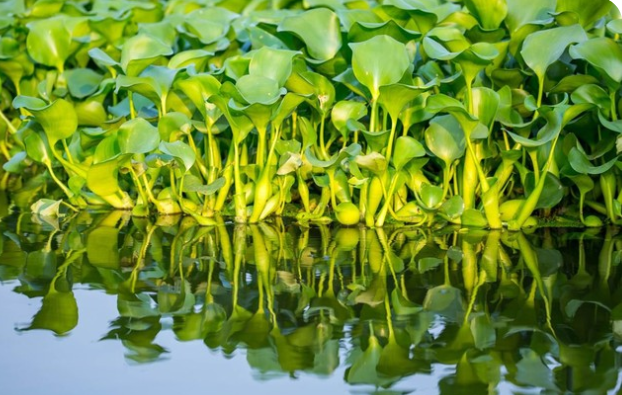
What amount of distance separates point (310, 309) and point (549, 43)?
1.23 m

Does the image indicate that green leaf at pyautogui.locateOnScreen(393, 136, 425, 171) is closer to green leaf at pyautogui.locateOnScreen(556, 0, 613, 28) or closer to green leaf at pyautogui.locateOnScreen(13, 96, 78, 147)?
green leaf at pyautogui.locateOnScreen(556, 0, 613, 28)

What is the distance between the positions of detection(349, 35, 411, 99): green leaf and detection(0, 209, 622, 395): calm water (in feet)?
1.67

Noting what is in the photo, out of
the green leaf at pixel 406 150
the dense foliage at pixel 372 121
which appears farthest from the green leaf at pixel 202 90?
the green leaf at pixel 406 150

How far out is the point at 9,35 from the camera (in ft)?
13.5

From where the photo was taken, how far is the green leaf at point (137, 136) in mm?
3033

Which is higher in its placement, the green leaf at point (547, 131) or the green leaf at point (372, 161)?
the green leaf at point (547, 131)

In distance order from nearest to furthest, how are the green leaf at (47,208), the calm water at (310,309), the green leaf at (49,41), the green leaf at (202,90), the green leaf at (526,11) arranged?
the calm water at (310,309) → the green leaf at (202,90) → the green leaf at (526,11) → the green leaf at (47,208) → the green leaf at (49,41)

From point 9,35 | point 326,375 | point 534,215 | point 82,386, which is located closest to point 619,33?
point 534,215

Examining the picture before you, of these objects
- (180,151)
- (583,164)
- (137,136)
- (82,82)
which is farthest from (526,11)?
(82,82)

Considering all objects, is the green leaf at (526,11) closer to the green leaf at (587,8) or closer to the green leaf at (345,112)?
the green leaf at (587,8)

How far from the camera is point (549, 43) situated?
2912 mm

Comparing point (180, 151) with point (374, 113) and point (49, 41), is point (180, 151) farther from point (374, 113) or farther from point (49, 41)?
point (49, 41)

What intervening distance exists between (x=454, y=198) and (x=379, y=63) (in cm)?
52

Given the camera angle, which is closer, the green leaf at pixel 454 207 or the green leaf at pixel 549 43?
the green leaf at pixel 549 43
